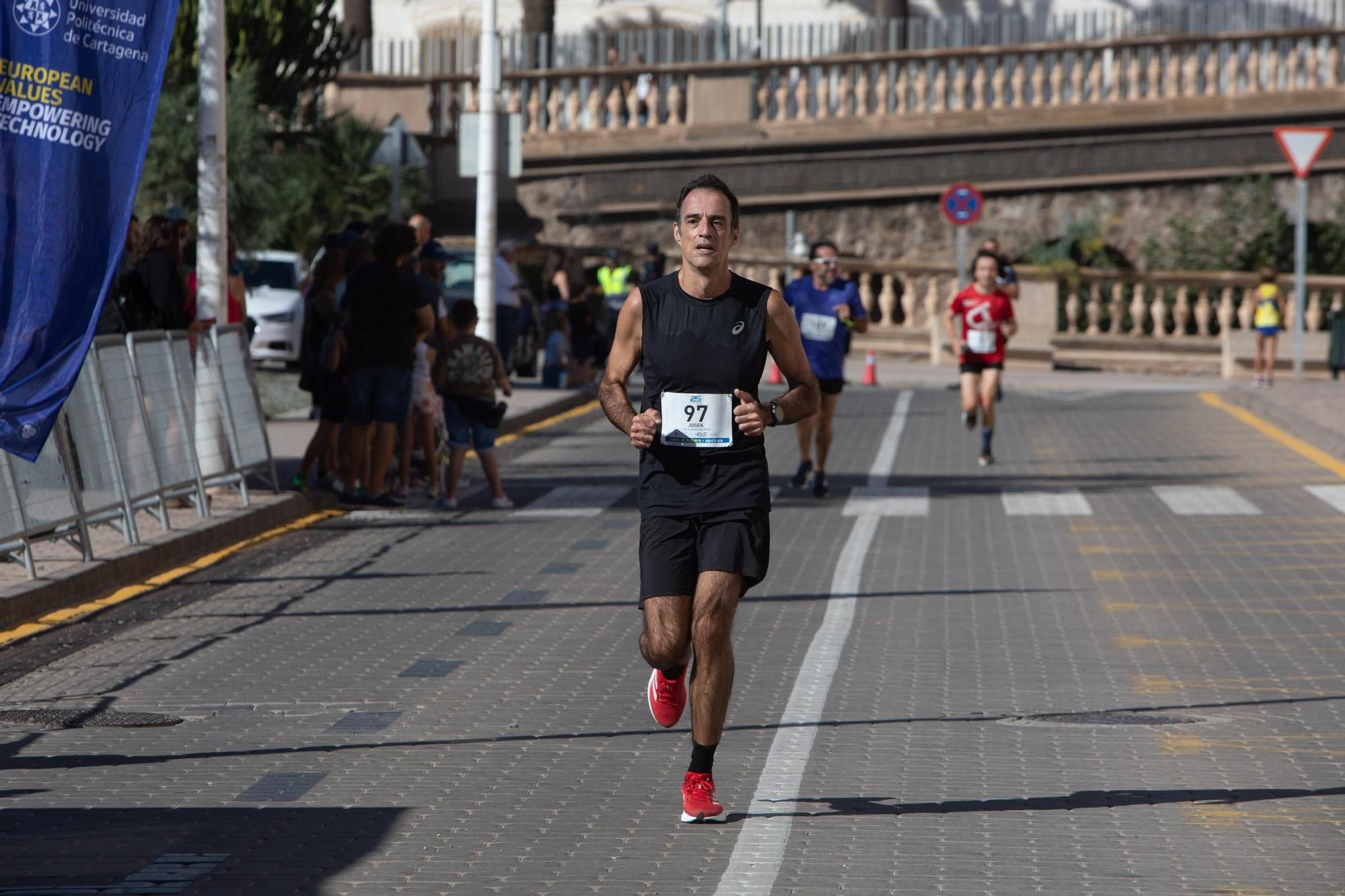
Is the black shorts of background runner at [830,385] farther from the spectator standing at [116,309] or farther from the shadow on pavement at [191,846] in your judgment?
the shadow on pavement at [191,846]

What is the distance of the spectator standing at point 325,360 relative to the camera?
51.9 ft

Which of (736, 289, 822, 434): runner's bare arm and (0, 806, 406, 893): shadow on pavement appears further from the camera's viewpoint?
(736, 289, 822, 434): runner's bare arm

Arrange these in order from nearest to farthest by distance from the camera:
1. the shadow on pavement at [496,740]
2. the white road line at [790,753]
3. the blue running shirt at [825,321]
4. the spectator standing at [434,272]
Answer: the white road line at [790,753] → the shadow on pavement at [496,740] → the spectator standing at [434,272] → the blue running shirt at [825,321]

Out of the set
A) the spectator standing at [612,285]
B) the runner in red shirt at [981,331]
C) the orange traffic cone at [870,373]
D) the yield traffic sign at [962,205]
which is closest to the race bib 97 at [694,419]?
the runner in red shirt at [981,331]

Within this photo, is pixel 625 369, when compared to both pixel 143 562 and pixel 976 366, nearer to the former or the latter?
pixel 143 562

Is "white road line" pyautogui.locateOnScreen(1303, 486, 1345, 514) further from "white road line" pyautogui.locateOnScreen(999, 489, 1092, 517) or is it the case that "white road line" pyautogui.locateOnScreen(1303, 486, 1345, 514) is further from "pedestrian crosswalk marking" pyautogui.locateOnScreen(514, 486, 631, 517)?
"pedestrian crosswalk marking" pyautogui.locateOnScreen(514, 486, 631, 517)

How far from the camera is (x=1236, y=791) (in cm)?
752

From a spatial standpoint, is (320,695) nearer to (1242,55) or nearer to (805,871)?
(805,871)

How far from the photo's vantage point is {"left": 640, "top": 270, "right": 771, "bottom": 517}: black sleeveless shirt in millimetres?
7035

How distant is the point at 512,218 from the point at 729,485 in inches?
1287

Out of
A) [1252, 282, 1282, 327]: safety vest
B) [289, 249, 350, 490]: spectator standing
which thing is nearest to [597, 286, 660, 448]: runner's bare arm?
[289, 249, 350, 490]: spectator standing

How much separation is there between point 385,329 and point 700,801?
28.9ft

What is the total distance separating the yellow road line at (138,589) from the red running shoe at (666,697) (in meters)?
4.29

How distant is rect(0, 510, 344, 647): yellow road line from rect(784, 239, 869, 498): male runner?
12.9 ft
